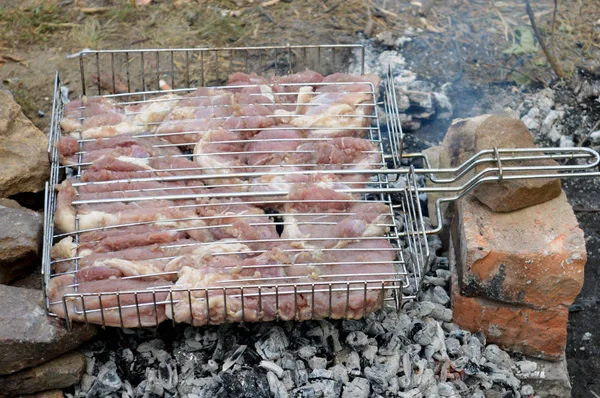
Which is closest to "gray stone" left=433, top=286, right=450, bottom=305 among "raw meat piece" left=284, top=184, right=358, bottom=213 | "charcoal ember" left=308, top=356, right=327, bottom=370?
"raw meat piece" left=284, top=184, right=358, bottom=213

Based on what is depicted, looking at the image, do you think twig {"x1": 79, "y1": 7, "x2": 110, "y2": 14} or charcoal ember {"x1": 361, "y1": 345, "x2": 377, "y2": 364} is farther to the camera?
twig {"x1": 79, "y1": 7, "x2": 110, "y2": 14}

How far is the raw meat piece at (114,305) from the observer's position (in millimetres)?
4023

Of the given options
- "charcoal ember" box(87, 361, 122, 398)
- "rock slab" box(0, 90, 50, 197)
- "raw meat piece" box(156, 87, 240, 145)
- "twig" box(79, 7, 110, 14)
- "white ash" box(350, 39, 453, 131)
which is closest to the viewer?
"charcoal ember" box(87, 361, 122, 398)

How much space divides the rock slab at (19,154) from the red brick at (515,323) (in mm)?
2953

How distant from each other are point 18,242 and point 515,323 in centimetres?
317

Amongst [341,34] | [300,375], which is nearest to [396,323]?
[300,375]

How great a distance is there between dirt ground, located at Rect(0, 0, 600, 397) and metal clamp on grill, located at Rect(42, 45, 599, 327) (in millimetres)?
1564

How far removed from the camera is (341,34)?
760 centimetres

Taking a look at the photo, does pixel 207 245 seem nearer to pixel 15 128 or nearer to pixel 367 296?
pixel 367 296

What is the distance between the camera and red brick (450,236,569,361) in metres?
4.73

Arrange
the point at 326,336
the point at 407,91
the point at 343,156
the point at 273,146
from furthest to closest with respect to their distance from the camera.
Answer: the point at 407,91 < the point at 273,146 < the point at 343,156 < the point at 326,336

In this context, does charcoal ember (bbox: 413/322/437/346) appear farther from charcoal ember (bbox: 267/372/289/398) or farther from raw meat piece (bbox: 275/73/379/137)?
raw meat piece (bbox: 275/73/379/137)

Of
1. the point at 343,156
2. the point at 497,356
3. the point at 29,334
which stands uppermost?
the point at 343,156

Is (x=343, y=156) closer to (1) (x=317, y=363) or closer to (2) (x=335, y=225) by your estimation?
(2) (x=335, y=225)
